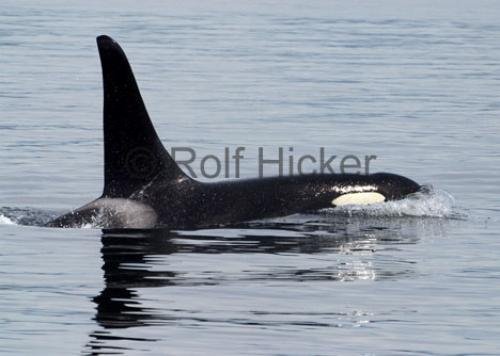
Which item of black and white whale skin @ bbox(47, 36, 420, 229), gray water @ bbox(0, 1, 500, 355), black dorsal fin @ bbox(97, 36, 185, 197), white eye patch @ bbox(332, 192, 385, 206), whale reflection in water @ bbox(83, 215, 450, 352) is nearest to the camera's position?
gray water @ bbox(0, 1, 500, 355)

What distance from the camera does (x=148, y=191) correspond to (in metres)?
14.6

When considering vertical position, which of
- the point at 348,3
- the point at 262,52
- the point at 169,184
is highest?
the point at 348,3

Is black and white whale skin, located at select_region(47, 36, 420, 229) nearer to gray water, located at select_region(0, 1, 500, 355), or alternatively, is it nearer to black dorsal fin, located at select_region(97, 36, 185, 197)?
black dorsal fin, located at select_region(97, 36, 185, 197)

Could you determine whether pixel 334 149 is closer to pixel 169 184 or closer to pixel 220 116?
pixel 220 116

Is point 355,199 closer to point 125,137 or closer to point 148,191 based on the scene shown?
point 148,191

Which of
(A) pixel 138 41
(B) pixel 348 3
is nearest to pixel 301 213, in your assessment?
(A) pixel 138 41

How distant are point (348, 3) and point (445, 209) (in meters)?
55.2

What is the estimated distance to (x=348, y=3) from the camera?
2768 inches

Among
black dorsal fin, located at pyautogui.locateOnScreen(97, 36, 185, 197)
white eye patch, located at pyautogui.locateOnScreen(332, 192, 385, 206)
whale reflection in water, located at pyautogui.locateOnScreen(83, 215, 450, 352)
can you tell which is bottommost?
whale reflection in water, located at pyautogui.locateOnScreen(83, 215, 450, 352)

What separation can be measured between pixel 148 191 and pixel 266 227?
1.15m

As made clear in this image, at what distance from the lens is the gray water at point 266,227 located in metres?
10.4

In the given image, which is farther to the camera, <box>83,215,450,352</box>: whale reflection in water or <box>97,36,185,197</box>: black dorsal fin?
<box>97,36,185,197</box>: black dorsal fin

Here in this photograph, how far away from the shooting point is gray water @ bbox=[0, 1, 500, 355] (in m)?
10.4

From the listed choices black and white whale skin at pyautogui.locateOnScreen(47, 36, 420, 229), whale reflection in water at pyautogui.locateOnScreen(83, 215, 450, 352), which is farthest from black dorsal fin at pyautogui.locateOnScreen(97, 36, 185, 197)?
whale reflection in water at pyautogui.locateOnScreen(83, 215, 450, 352)
